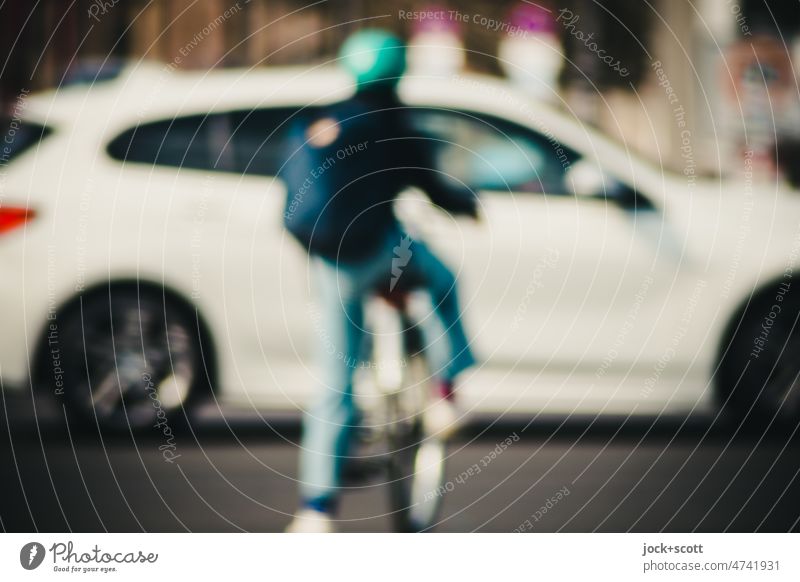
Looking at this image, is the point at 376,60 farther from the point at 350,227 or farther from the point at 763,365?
the point at 763,365

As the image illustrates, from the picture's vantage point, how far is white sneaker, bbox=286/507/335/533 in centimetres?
391

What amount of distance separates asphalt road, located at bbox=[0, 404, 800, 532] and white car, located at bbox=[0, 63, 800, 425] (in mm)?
190

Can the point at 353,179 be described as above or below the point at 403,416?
above

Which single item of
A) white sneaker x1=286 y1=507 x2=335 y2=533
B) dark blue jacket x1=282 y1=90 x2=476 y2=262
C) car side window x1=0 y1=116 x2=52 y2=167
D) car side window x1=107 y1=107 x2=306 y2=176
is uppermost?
car side window x1=0 y1=116 x2=52 y2=167

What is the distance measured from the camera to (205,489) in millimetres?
4723

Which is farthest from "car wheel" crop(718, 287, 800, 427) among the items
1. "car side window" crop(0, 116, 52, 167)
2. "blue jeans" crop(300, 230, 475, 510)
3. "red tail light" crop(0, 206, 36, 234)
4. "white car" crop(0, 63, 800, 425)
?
"car side window" crop(0, 116, 52, 167)

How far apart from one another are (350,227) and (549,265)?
1879mm

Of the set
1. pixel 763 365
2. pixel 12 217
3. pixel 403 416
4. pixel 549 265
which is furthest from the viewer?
pixel 763 365

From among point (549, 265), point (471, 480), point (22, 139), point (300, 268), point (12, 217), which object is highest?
point (22, 139)

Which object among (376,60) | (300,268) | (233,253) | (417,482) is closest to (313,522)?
(417,482)

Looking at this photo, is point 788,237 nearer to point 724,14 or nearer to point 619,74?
point 724,14

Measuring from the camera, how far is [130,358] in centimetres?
554

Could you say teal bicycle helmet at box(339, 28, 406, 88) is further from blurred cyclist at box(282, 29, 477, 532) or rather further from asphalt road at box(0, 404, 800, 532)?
asphalt road at box(0, 404, 800, 532)
